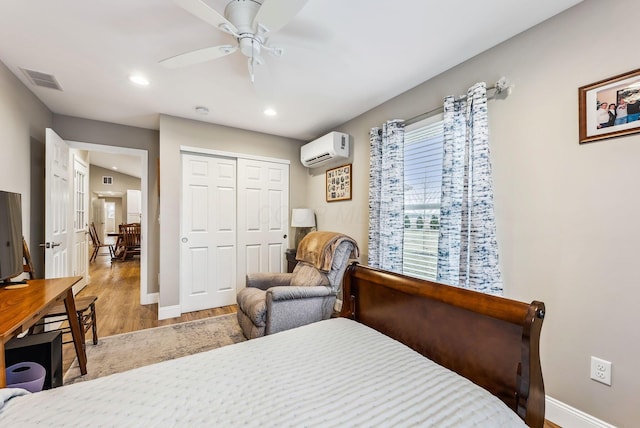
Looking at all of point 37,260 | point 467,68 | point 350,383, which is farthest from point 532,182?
point 37,260

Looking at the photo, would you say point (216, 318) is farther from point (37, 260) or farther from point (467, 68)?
point (467, 68)

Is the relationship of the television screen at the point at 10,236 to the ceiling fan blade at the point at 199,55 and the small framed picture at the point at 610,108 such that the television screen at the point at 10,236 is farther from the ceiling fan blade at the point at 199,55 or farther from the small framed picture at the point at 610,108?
the small framed picture at the point at 610,108

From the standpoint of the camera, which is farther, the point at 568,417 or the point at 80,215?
the point at 80,215

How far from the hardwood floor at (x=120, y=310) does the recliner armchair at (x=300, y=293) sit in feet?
3.59

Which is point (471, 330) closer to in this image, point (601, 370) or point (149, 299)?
point (601, 370)

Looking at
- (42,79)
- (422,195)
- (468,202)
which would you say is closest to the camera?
(468,202)

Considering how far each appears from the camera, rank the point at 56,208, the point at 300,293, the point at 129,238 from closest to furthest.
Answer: the point at 300,293 < the point at 56,208 < the point at 129,238

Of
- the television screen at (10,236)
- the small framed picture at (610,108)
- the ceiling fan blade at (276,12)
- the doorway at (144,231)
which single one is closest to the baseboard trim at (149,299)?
the doorway at (144,231)

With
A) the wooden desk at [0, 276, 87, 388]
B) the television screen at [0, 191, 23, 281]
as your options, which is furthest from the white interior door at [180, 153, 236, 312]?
the television screen at [0, 191, 23, 281]

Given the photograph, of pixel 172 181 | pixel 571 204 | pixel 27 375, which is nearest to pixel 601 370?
pixel 571 204

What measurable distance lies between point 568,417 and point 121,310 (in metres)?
4.49

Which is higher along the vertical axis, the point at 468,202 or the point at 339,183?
the point at 339,183

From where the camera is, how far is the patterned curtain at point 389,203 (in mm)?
2711

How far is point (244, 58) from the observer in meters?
2.18
